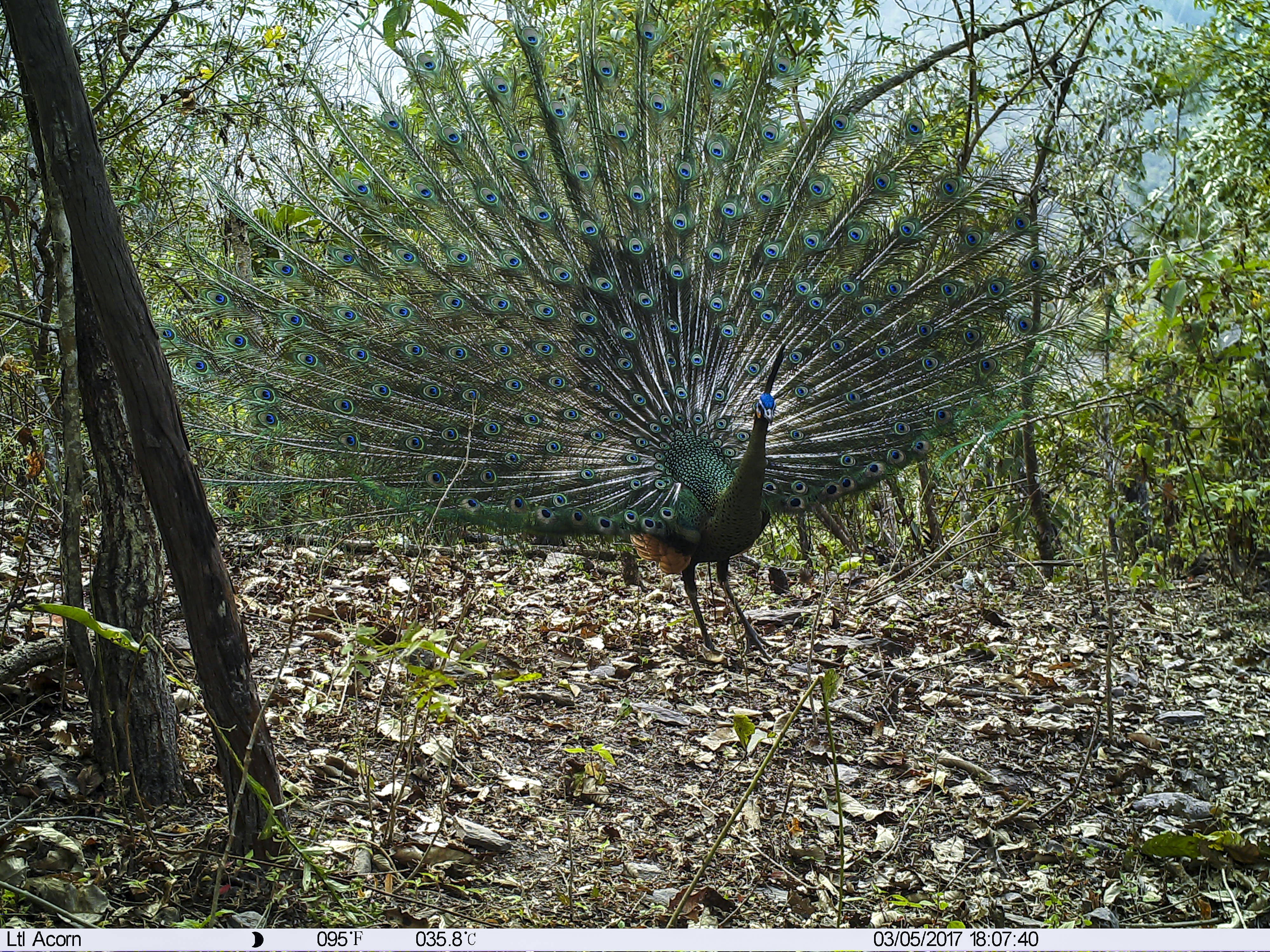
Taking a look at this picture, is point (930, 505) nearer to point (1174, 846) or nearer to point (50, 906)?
point (1174, 846)

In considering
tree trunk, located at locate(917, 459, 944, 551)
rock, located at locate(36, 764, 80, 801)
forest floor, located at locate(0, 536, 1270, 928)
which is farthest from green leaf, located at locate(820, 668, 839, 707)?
tree trunk, located at locate(917, 459, 944, 551)

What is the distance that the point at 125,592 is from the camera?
2520 millimetres

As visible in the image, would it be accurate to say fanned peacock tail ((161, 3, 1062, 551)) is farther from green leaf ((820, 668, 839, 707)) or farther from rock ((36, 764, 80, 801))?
green leaf ((820, 668, 839, 707))

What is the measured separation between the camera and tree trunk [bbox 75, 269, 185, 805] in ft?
8.02

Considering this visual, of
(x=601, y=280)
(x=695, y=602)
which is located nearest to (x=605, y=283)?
(x=601, y=280)

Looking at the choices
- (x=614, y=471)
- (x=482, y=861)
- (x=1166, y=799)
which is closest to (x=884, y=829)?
(x=1166, y=799)

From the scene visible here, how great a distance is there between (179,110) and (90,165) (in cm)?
270

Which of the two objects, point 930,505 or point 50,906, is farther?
point 930,505

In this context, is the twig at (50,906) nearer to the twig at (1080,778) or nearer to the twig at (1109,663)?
the twig at (1080,778)

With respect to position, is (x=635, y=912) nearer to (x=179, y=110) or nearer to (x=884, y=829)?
(x=884, y=829)

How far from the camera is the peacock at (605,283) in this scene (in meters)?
4.56

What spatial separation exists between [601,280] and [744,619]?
1893 mm

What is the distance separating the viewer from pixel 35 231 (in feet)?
13.0

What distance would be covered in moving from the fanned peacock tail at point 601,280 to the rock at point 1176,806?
200cm
